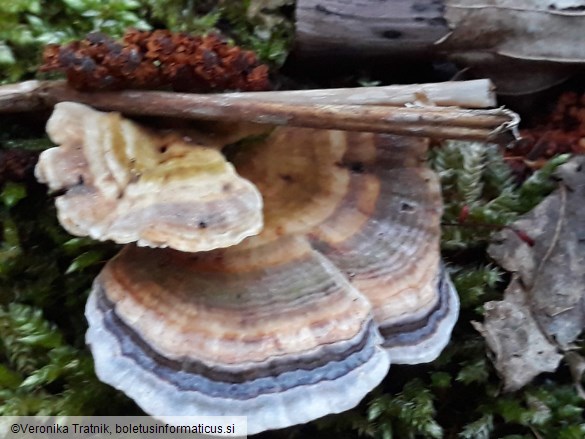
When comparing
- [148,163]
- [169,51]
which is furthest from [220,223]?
[169,51]

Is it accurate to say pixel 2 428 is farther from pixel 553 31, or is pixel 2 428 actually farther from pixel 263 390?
pixel 553 31

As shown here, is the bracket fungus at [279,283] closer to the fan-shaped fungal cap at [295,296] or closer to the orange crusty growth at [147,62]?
the fan-shaped fungal cap at [295,296]

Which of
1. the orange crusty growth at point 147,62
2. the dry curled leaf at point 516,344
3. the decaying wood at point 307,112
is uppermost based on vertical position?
the orange crusty growth at point 147,62

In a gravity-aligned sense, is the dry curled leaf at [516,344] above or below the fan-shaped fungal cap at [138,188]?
below

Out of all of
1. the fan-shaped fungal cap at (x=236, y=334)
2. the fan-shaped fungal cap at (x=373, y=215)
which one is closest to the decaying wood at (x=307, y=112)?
the fan-shaped fungal cap at (x=373, y=215)

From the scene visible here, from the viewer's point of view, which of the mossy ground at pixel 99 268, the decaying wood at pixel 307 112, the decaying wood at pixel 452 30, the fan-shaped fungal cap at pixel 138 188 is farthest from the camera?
A: the decaying wood at pixel 452 30

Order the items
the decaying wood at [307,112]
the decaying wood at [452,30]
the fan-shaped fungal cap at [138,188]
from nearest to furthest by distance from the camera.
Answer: the fan-shaped fungal cap at [138,188], the decaying wood at [307,112], the decaying wood at [452,30]

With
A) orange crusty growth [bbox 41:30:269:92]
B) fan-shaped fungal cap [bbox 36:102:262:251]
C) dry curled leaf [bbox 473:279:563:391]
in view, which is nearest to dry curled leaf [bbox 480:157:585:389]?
dry curled leaf [bbox 473:279:563:391]

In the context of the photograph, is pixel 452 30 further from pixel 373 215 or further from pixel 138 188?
pixel 138 188
